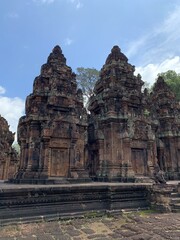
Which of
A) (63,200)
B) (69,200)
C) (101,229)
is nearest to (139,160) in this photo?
(69,200)

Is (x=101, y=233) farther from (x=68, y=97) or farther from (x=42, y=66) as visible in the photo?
(x=42, y=66)

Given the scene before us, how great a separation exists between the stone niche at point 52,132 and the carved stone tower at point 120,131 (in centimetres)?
144

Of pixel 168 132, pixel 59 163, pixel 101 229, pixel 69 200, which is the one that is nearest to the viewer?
pixel 101 229

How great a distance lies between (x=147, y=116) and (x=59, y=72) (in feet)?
22.2

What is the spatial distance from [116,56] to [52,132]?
25.6 feet

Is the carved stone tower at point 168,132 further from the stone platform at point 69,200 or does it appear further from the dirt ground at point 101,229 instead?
the dirt ground at point 101,229

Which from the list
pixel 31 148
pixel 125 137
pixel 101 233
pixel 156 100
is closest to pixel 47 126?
pixel 31 148

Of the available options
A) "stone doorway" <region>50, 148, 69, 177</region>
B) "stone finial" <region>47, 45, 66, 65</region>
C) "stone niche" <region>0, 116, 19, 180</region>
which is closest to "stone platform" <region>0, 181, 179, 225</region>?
"stone doorway" <region>50, 148, 69, 177</region>

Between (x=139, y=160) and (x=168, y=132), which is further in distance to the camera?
(x=168, y=132)

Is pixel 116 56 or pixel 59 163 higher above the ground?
pixel 116 56

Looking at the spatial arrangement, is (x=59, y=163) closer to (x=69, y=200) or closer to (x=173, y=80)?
(x=69, y=200)

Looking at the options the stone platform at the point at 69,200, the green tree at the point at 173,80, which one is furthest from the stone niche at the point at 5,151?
the green tree at the point at 173,80

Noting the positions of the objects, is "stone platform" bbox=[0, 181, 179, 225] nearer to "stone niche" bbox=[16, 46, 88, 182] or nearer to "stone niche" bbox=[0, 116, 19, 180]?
"stone niche" bbox=[16, 46, 88, 182]

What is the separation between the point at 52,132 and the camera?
424 inches
